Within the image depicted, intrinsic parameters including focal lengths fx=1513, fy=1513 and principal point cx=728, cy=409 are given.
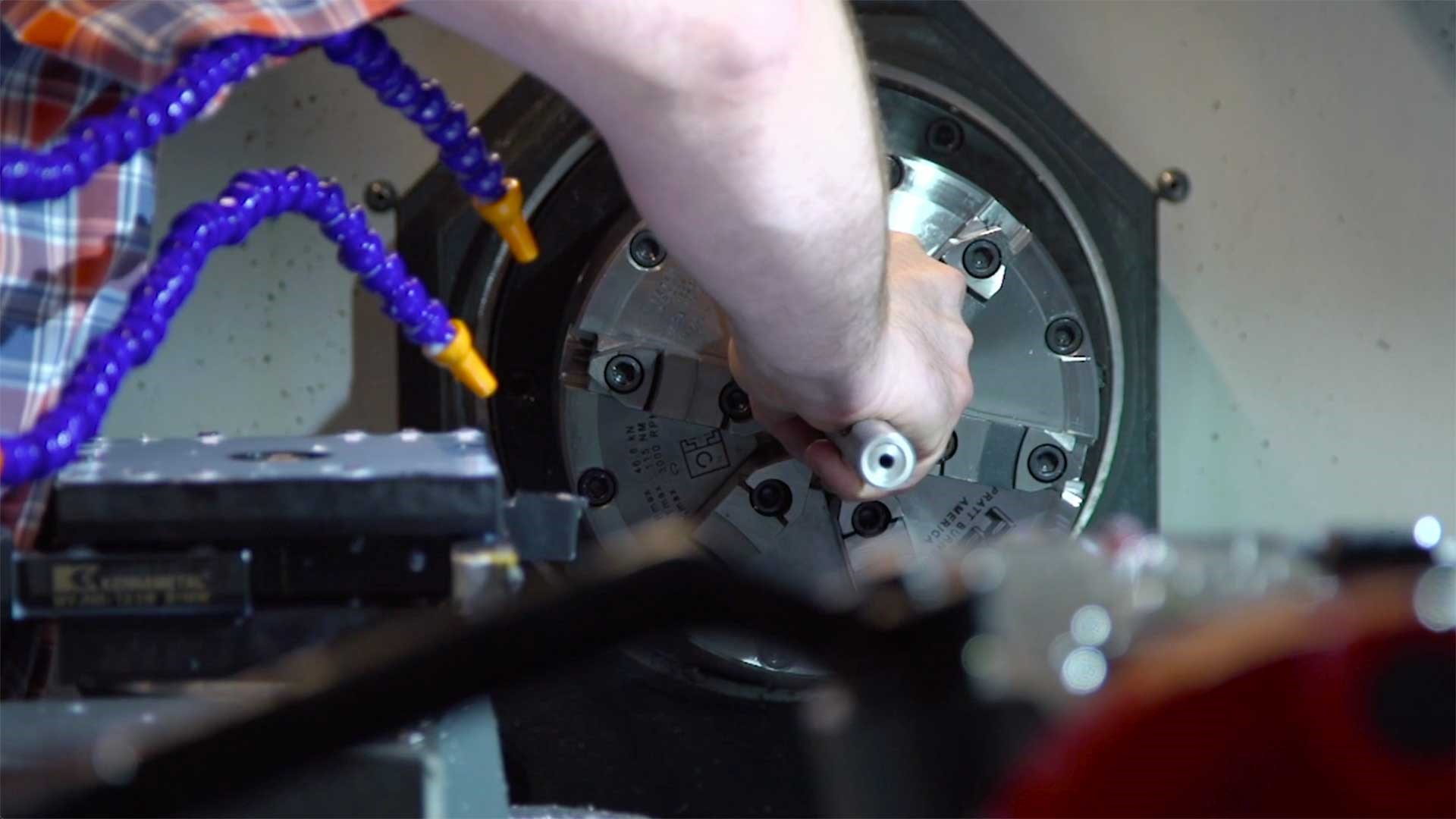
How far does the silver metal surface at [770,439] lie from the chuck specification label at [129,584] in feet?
1.75

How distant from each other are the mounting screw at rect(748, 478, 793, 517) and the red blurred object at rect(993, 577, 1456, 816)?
867 mm

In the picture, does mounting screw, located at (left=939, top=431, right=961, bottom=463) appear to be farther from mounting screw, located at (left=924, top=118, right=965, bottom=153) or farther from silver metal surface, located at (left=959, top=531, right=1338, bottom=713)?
silver metal surface, located at (left=959, top=531, right=1338, bottom=713)

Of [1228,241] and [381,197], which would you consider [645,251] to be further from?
[1228,241]

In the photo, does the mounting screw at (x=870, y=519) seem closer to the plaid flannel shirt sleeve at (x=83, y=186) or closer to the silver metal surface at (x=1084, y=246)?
the silver metal surface at (x=1084, y=246)

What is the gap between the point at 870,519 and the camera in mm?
1154

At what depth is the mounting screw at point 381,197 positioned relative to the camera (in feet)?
4.01

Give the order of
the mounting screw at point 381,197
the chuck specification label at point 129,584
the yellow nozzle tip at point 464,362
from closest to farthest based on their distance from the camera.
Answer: the chuck specification label at point 129,584, the yellow nozzle tip at point 464,362, the mounting screw at point 381,197

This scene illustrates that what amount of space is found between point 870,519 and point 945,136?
311 millimetres

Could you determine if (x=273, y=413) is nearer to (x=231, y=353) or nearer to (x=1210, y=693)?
(x=231, y=353)

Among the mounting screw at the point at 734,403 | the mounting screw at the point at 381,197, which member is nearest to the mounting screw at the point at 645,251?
the mounting screw at the point at 734,403

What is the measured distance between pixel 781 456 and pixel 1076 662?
85cm

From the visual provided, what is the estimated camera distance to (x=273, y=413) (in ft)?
4.13

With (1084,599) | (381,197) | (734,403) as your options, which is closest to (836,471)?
(734,403)

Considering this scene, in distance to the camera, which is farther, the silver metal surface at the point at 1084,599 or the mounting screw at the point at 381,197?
the mounting screw at the point at 381,197
